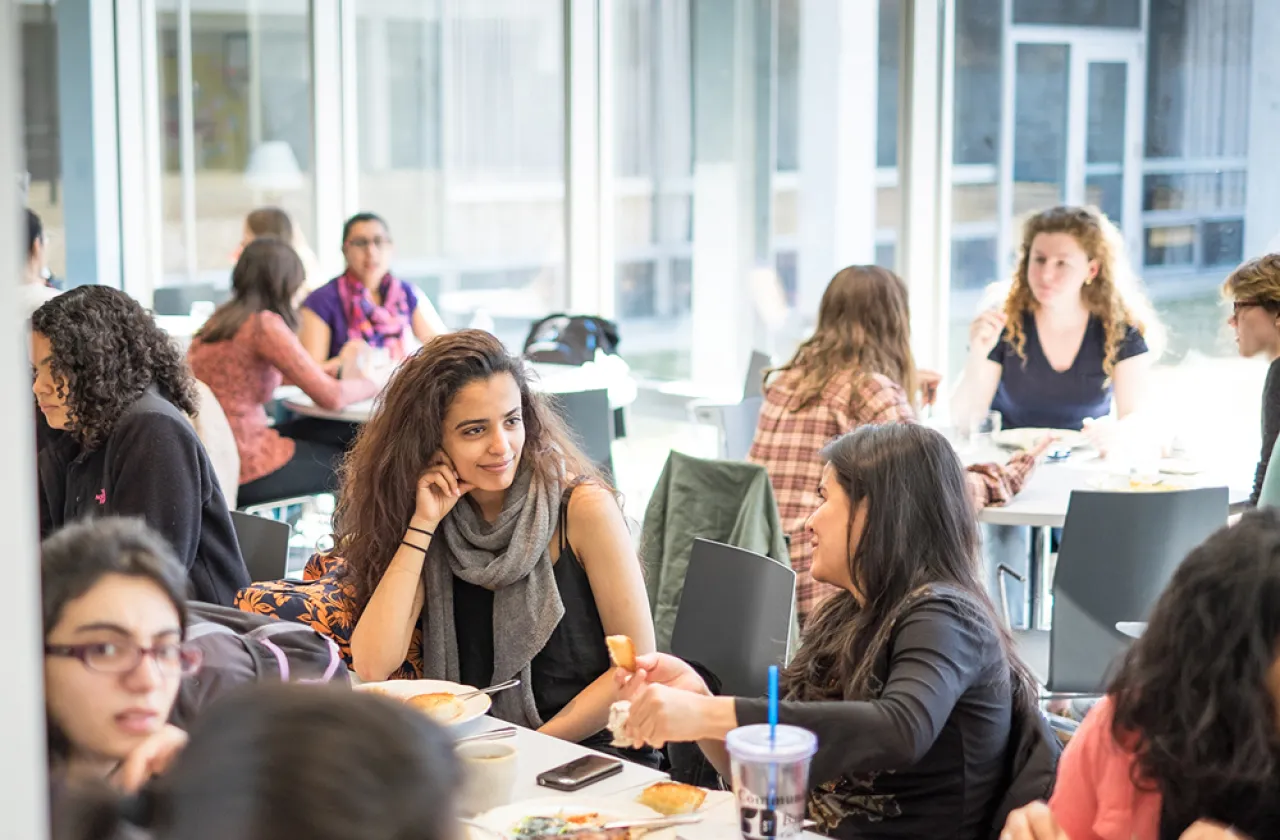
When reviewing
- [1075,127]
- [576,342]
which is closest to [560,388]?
[576,342]

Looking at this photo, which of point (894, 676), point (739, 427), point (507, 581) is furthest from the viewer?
point (739, 427)

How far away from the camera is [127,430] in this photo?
9.62 feet

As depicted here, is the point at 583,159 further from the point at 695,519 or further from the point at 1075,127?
the point at 695,519

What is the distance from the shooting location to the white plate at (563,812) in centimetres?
180

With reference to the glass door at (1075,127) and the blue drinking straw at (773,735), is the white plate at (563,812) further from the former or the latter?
the glass door at (1075,127)

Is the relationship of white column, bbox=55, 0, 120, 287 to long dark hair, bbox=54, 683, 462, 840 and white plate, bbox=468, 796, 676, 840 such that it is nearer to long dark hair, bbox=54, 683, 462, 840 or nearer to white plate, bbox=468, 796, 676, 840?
white plate, bbox=468, 796, 676, 840

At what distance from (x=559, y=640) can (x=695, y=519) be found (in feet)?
3.44

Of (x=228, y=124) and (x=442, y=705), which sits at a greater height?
(x=228, y=124)

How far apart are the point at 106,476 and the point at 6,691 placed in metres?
2.47

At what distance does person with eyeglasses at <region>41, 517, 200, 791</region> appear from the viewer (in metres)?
1.42

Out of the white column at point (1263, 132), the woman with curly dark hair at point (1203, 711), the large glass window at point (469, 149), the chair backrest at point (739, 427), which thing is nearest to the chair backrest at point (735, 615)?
the woman with curly dark hair at point (1203, 711)

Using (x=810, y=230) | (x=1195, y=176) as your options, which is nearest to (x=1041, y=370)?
(x=1195, y=176)

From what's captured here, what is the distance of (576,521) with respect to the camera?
8.54 ft

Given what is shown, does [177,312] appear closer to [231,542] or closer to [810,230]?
[810,230]
